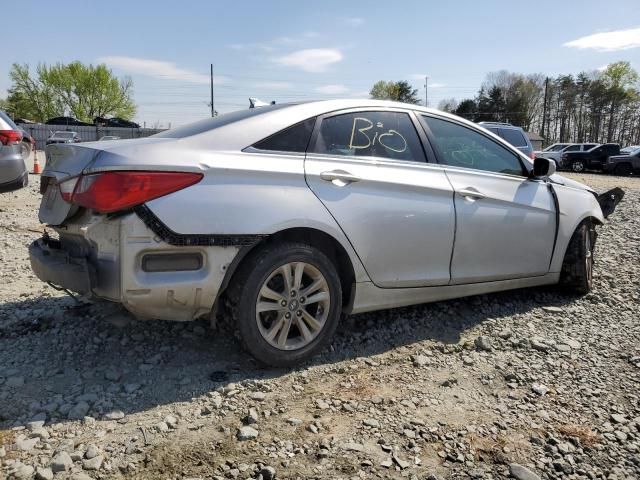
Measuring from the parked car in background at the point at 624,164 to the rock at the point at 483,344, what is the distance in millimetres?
27659

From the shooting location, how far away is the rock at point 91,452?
7.53 feet

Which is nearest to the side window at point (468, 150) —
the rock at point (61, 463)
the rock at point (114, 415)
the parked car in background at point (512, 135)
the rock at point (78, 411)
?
the rock at point (114, 415)

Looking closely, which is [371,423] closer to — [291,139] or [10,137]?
[291,139]

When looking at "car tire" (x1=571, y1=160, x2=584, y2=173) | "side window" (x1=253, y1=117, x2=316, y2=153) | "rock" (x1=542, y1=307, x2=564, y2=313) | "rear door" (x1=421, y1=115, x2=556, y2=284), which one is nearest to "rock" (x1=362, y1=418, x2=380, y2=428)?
"rear door" (x1=421, y1=115, x2=556, y2=284)

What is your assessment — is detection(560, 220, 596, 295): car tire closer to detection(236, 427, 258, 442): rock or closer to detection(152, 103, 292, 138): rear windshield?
detection(152, 103, 292, 138): rear windshield

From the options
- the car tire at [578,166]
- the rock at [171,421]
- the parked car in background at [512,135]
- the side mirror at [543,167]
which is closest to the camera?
the rock at [171,421]

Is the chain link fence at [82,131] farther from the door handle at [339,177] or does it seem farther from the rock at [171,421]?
the rock at [171,421]

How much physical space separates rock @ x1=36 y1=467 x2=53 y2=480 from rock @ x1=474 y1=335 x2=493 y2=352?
8.53ft

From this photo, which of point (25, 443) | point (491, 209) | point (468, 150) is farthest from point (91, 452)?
point (468, 150)

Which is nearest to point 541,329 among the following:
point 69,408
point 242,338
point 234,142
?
point 242,338

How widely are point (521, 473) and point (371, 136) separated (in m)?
2.18

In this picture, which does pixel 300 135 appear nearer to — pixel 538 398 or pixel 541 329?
pixel 538 398

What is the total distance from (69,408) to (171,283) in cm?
79

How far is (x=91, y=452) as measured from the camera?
91.0 inches
